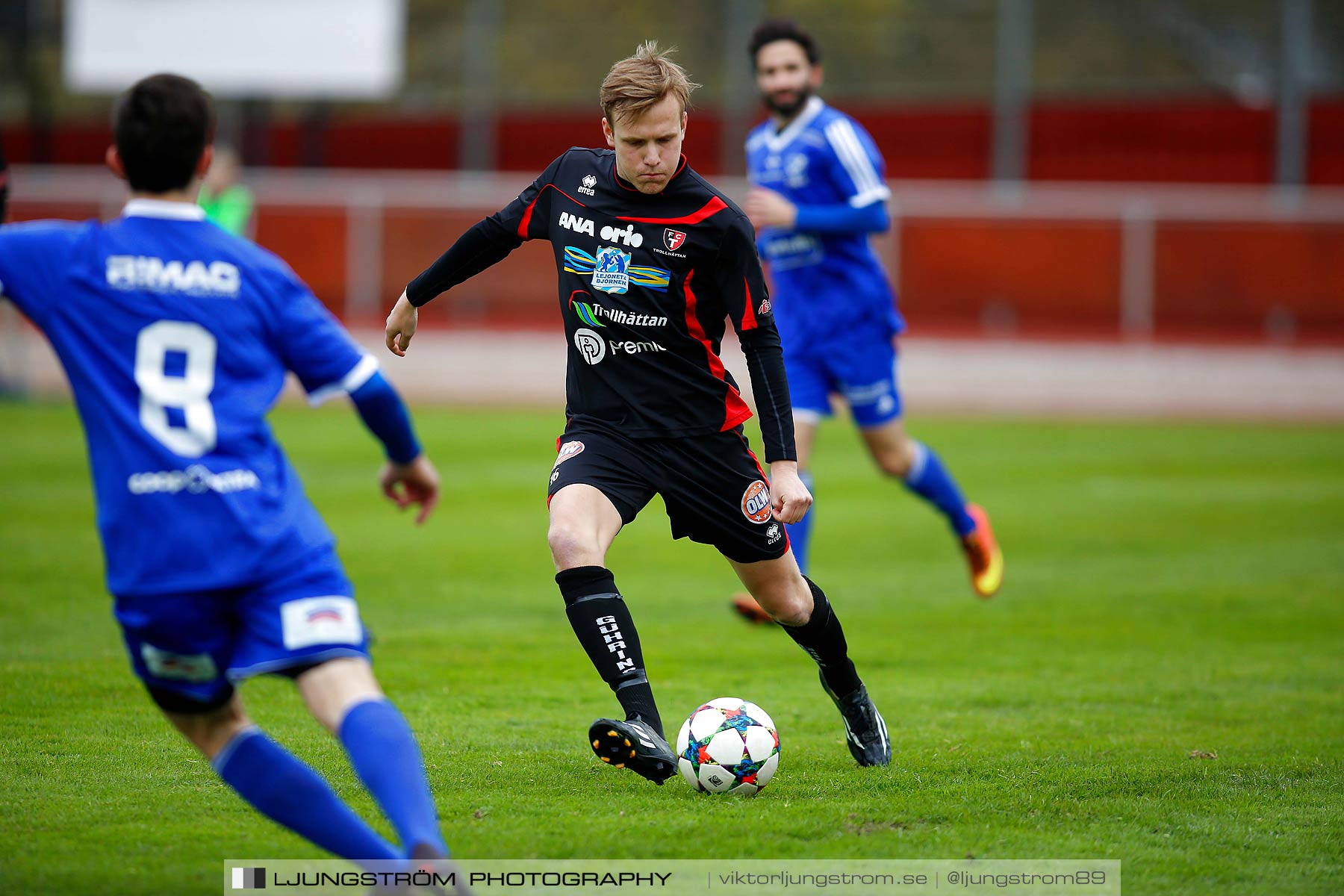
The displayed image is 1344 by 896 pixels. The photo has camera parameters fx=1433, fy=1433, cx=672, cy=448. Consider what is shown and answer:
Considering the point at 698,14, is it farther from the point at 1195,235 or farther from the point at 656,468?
the point at 656,468

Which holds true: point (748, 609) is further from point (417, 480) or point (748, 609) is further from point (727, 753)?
point (417, 480)

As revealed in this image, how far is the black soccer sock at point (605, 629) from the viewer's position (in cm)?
432

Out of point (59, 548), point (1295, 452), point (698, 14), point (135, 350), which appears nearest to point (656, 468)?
point (135, 350)

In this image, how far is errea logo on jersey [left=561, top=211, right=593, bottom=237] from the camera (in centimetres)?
449

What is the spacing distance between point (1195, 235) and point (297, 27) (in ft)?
53.3

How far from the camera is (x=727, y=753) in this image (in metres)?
4.39

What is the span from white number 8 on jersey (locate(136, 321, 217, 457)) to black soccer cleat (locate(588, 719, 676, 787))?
4.80ft

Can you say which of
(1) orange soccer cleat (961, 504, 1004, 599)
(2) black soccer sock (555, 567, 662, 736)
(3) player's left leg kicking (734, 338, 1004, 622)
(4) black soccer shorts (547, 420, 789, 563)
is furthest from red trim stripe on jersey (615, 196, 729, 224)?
(1) orange soccer cleat (961, 504, 1004, 599)

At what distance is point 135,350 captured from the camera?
311 cm

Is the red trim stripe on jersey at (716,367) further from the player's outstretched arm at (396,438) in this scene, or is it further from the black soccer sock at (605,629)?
the player's outstretched arm at (396,438)

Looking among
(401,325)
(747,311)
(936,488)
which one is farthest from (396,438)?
(936,488)

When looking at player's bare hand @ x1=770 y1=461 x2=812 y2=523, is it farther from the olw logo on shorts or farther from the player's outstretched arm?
the player's outstretched arm

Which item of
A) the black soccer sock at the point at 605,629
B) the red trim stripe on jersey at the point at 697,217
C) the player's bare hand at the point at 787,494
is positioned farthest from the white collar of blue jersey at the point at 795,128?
the black soccer sock at the point at 605,629

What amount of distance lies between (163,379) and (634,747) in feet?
5.65
